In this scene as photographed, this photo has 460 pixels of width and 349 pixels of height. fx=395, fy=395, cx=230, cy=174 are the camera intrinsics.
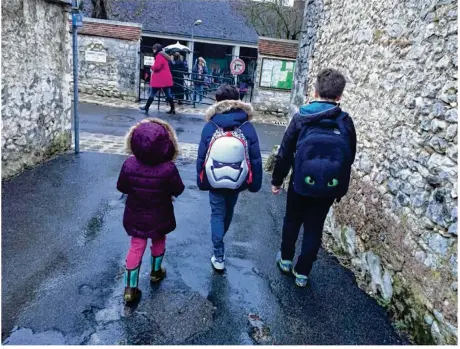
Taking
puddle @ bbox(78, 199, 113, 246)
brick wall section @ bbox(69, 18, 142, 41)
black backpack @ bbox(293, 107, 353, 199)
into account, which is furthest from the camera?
brick wall section @ bbox(69, 18, 142, 41)

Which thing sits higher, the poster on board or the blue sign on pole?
the blue sign on pole

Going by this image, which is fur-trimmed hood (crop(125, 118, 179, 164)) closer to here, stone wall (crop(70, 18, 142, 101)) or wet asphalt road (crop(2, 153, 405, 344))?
wet asphalt road (crop(2, 153, 405, 344))

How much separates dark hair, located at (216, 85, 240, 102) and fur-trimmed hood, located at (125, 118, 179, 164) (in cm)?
57

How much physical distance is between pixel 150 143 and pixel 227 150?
612mm

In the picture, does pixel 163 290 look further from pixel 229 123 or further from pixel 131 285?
pixel 229 123

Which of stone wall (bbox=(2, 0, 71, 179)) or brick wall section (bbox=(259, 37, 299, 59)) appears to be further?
brick wall section (bbox=(259, 37, 299, 59))

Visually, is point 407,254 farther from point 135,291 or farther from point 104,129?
point 104,129

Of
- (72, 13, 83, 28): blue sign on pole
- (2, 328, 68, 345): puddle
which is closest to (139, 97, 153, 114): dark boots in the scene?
(72, 13, 83, 28): blue sign on pole

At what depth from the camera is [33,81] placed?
17.5ft

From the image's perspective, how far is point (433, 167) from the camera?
2.63 meters

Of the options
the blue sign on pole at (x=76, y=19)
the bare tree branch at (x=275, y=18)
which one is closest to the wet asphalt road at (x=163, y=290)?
the blue sign on pole at (x=76, y=19)

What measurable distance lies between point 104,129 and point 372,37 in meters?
6.59

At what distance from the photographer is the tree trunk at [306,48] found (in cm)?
617

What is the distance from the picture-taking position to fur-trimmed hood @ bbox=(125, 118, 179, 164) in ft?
8.77
